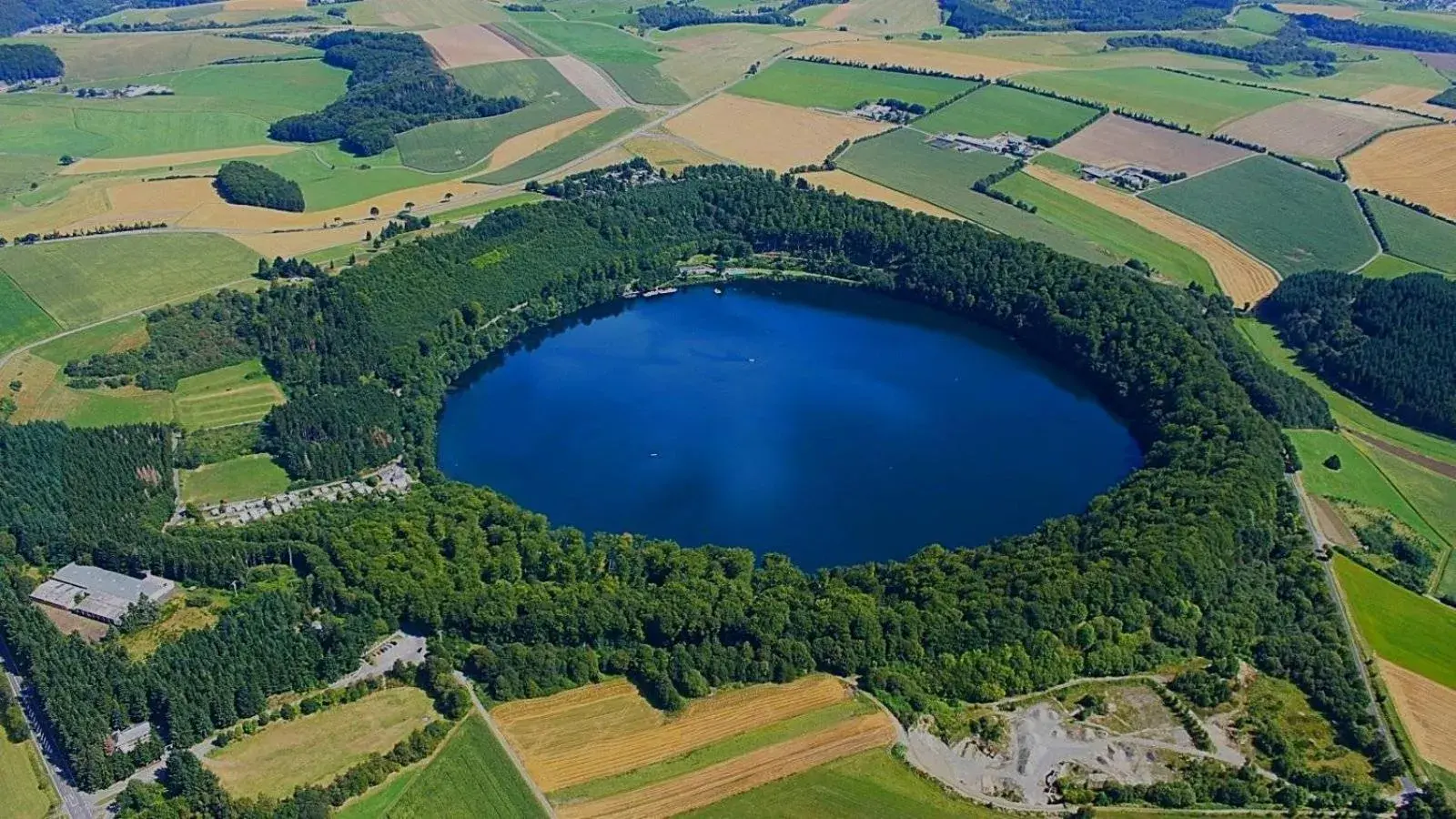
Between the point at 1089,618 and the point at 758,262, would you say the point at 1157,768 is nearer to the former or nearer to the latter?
the point at 1089,618

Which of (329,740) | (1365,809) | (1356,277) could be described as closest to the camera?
(1365,809)

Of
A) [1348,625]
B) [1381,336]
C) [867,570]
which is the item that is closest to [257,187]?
[867,570]

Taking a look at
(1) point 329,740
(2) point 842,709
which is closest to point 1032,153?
(2) point 842,709

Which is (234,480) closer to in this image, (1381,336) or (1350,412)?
(1350,412)

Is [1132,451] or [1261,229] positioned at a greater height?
[1261,229]

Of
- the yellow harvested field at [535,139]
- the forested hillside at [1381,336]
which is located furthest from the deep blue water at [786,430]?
the yellow harvested field at [535,139]

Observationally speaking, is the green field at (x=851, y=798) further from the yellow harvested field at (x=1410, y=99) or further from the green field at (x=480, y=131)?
the yellow harvested field at (x=1410, y=99)
